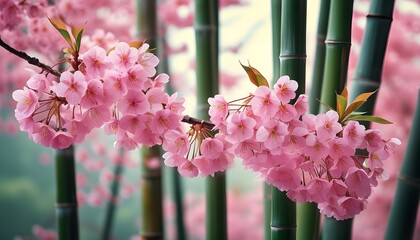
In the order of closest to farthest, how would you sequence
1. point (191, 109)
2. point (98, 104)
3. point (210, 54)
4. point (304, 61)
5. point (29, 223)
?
point (98, 104)
point (304, 61)
point (210, 54)
point (191, 109)
point (29, 223)

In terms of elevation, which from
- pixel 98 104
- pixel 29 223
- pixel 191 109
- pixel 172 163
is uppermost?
pixel 98 104

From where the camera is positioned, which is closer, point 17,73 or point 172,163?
point 172,163

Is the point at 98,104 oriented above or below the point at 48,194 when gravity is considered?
above

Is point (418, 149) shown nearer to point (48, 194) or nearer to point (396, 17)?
point (396, 17)

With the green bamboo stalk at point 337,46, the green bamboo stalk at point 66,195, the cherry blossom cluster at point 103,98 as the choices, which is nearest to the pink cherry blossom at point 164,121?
the cherry blossom cluster at point 103,98

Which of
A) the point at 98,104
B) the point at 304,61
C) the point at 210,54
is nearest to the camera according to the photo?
the point at 98,104

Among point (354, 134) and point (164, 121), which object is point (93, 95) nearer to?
point (164, 121)

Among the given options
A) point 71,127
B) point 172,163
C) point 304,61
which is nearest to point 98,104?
point 71,127

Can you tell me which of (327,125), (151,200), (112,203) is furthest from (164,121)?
(112,203)
